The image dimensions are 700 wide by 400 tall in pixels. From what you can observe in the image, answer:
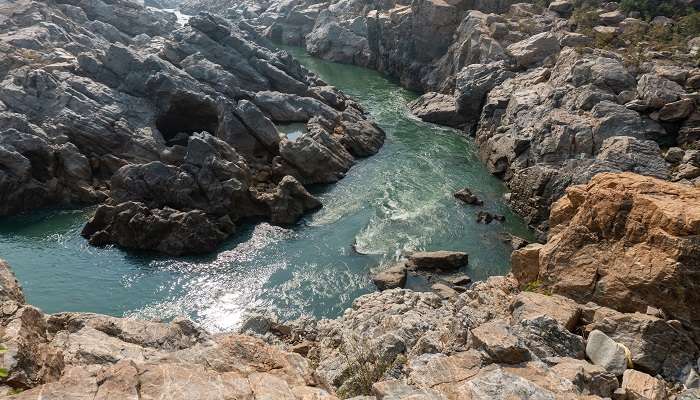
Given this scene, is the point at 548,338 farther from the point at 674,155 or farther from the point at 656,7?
the point at 656,7

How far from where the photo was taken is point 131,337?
1738cm

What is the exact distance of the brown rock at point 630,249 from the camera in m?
17.0

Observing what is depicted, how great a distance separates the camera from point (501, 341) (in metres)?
14.5

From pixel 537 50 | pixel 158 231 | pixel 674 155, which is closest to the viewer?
pixel 158 231

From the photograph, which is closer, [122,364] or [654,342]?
[122,364]

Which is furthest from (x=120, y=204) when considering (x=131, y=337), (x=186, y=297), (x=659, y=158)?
(x=659, y=158)

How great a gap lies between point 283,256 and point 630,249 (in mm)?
21830

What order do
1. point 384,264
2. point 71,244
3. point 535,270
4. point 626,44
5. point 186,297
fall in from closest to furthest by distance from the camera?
point 535,270
point 186,297
point 384,264
point 71,244
point 626,44

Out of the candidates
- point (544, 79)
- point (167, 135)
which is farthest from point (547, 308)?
point (167, 135)

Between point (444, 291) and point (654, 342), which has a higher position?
point (654, 342)

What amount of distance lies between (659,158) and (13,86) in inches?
1993

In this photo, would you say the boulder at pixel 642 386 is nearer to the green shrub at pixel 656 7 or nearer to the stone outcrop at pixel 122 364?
the stone outcrop at pixel 122 364

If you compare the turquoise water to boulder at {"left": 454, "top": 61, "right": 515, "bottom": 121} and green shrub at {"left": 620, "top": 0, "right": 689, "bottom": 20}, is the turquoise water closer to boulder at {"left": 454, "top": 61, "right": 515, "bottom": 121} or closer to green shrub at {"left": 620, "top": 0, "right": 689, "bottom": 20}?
boulder at {"left": 454, "top": 61, "right": 515, "bottom": 121}

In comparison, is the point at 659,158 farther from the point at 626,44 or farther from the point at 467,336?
the point at 467,336
